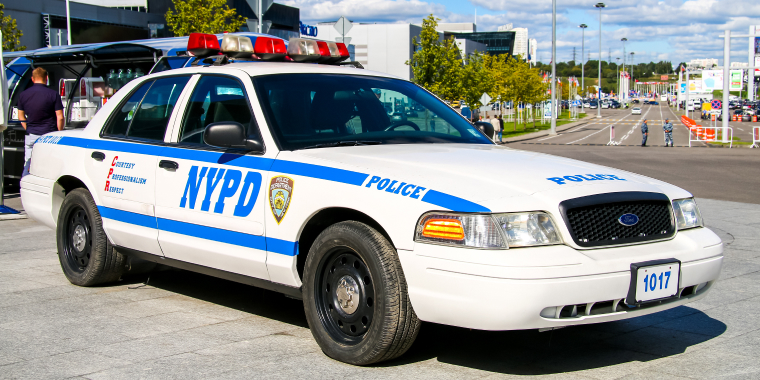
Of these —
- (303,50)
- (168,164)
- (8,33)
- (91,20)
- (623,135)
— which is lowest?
(623,135)

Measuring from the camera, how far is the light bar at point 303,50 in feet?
20.0

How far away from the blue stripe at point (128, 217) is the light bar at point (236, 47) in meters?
1.37

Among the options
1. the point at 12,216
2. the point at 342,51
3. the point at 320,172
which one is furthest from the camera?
the point at 12,216

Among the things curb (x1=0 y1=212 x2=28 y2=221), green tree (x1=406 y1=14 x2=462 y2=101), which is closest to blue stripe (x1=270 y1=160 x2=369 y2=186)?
curb (x1=0 y1=212 x2=28 y2=221)

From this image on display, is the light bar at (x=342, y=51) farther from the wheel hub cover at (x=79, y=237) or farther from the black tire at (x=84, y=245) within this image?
the wheel hub cover at (x=79, y=237)

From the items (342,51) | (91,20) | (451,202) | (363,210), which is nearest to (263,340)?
(363,210)

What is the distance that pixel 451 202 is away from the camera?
142 inches

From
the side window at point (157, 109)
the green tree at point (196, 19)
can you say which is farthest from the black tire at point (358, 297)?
the green tree at point (196, 19)

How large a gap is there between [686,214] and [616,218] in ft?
2.22

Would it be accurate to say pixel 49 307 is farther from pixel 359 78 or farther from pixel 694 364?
pixel 694 364

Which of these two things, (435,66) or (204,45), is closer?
(204,45)

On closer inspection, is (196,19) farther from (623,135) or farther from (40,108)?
(623,135)

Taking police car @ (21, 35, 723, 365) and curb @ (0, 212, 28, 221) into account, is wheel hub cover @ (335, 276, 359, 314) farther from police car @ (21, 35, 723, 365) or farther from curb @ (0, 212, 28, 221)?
curb @ (0, 212, 28, 221)

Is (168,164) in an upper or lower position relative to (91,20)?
lower
